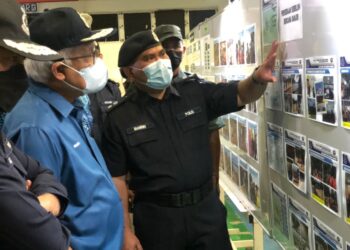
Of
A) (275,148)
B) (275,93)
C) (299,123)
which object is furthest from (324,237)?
(275,93)

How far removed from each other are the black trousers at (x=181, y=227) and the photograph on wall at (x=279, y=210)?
281mm

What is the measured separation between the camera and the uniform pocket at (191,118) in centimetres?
204

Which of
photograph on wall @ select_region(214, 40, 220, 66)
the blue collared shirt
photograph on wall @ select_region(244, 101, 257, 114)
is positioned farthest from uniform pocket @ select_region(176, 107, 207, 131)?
photograph on wall @ select_region(214, 40, 220, 66)

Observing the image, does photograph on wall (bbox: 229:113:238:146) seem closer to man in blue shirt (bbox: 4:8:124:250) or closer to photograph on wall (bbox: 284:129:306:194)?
photograph on wall (bbox: 284:129:306:194)

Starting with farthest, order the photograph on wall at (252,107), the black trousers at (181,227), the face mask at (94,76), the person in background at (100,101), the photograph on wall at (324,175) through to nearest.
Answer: the person in background at (100,101)
the photograph on wall at (252,107)
the black trousers at (181,227)
the face mask at (94,76)
the photograph on wall at (324,175)

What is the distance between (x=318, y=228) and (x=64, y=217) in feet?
3.12

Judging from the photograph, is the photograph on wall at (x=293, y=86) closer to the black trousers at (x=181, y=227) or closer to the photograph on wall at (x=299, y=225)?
the photograph on wall at (x=299, y=225)

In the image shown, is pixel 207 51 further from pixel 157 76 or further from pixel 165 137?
pixel 165 137

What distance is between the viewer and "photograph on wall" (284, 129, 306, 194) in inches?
61.9

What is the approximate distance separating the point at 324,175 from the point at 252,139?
3.01 ft

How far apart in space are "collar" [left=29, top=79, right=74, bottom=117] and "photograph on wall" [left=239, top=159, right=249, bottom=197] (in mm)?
1379

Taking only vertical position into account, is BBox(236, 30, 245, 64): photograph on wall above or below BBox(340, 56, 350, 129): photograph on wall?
above

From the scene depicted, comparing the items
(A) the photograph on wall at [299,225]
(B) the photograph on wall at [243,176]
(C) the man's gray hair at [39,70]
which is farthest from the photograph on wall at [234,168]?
(C) the man's gray hair at [39,70]

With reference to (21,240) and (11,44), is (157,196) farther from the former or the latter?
(11,44)
